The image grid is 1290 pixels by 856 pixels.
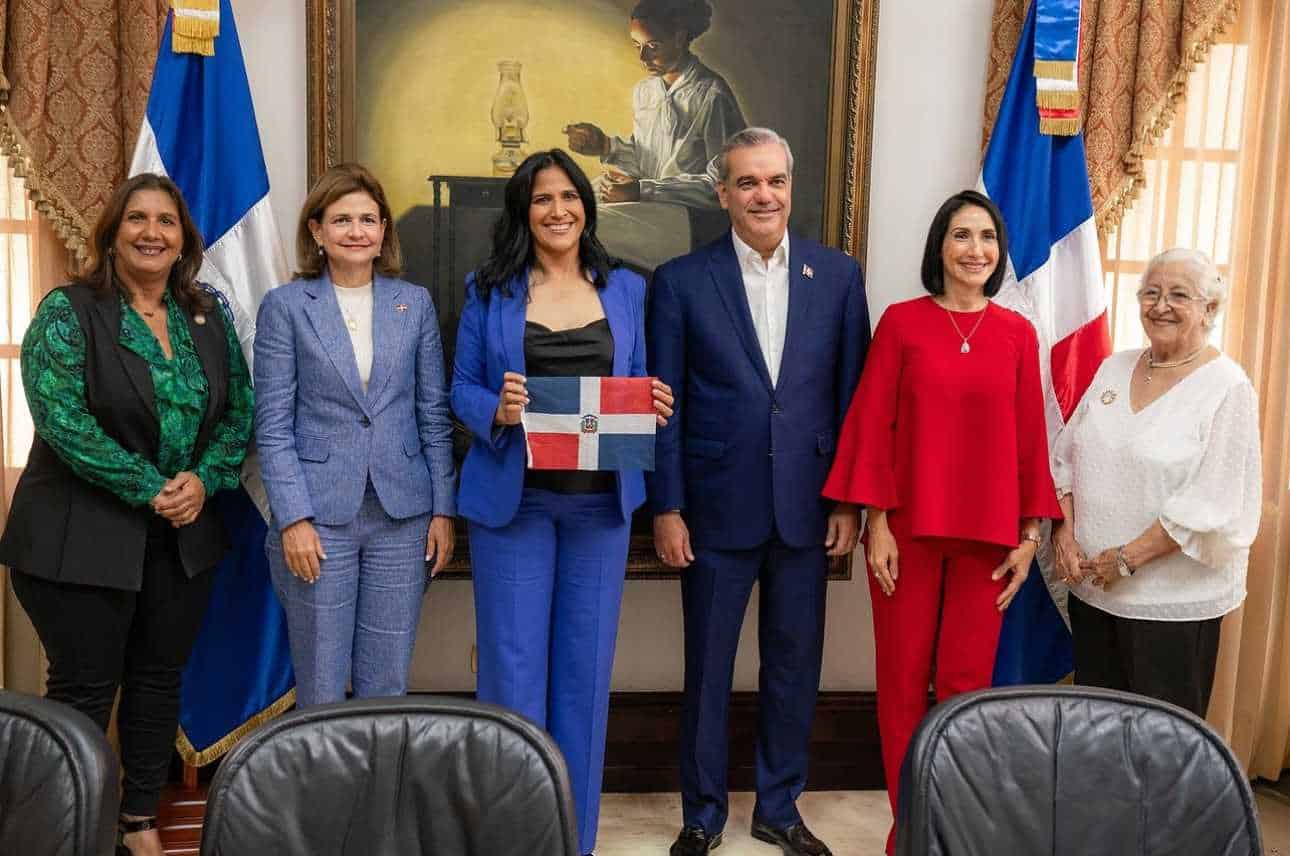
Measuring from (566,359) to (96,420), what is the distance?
3.50 feet

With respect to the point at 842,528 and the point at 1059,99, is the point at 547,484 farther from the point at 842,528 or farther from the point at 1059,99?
the point at 1059,99

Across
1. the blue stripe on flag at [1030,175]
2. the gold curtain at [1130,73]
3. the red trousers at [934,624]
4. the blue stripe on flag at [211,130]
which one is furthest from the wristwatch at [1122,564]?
the blue stripe on flag at [211,130]

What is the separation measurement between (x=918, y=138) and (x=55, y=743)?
2853 millimetres

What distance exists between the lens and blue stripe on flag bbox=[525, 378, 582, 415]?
2.47m

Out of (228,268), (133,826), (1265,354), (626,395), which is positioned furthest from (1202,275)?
(133,826)

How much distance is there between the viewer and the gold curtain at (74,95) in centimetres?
287

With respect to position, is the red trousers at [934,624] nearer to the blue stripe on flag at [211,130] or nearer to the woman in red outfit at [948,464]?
the woman in red outfit at [948,464]

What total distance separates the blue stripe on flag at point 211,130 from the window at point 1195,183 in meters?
2.51

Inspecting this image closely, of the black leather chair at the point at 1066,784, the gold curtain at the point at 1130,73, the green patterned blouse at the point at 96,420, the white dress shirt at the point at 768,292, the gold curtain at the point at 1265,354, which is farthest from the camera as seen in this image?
the gold curtain at the point at 1265,354

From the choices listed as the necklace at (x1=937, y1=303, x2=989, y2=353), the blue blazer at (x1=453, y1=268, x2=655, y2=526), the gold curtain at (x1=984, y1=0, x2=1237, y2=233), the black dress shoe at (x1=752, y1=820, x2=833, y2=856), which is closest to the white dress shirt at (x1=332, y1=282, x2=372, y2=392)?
the blue blazer at (x1=453, y1=268, x2=655, y2=526)

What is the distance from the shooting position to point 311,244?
2619mm

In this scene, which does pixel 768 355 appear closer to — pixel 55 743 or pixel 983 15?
pixel 983 15

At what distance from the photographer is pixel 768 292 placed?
2.80 m

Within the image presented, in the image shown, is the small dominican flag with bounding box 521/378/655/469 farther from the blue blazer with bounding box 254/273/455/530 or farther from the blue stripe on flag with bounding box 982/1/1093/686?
the blue stripe on flag with bounding box 982/1/1093/686
